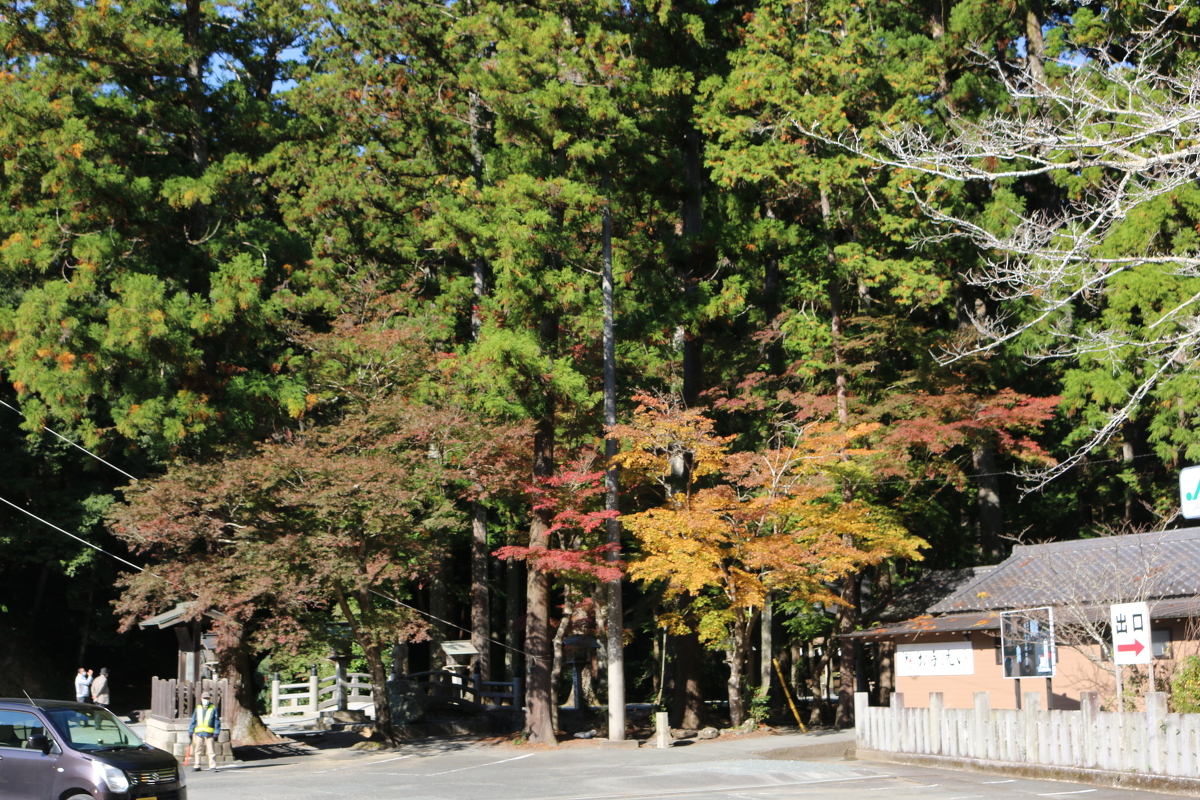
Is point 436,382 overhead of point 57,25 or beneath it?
beneath

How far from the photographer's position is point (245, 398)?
22.6 meters

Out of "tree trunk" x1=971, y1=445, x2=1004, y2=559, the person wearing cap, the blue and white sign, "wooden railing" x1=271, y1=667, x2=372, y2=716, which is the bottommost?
"wooden railing" x1=271, y1=667, x2=372, y2=716

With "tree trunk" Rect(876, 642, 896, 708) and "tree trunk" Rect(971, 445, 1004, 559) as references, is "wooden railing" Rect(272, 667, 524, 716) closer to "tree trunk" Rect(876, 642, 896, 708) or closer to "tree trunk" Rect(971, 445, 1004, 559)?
"tree trunk" Rect(876, 642, 896, 708)

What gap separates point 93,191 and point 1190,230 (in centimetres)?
2312

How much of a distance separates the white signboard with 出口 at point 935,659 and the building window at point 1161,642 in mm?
3628

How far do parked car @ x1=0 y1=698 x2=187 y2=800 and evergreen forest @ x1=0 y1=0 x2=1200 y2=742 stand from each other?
320 inches

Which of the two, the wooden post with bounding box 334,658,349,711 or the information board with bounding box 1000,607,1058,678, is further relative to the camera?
the wooden post with bounding box 334,658,349,711

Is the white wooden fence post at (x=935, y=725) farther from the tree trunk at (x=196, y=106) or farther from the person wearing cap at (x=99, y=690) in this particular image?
the person wearing cap at (x=99, y=690)

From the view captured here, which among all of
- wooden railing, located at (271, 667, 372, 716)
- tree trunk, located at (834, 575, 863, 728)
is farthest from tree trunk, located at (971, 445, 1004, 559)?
wooden railing, located at (271, 667, 372, 716)

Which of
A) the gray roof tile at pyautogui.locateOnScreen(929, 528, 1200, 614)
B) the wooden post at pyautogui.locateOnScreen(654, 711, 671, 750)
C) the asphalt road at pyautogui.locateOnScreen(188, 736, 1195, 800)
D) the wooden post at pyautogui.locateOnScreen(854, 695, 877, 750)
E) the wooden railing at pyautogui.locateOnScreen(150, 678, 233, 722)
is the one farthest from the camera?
the wooden post at pyautogui.locateOnScreen(654, 711, 671, 750)

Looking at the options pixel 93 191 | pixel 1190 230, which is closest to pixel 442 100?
pixel 93 191

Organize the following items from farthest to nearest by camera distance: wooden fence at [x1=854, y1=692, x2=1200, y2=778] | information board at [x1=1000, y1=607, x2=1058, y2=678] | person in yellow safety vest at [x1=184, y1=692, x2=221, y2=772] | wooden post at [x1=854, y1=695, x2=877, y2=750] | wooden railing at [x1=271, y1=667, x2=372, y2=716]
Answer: wooden railing at [x1=271, y1=667, x2=372, y2=716] < wooden post at [x1=854, y1=695, x2=877, y2=750] < person in yellow safety vest at [x1=184, y1=692, x2=221, y2=772] < information board at [x1=1000, y1=607, x2=1058, y2=678] < wooden fence at [x1=854, y1=692, x2=1200, y2=778]

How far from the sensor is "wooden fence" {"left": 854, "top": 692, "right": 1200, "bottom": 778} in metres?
13.6

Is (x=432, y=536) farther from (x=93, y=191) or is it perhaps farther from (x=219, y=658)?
(x=93, y=191)
